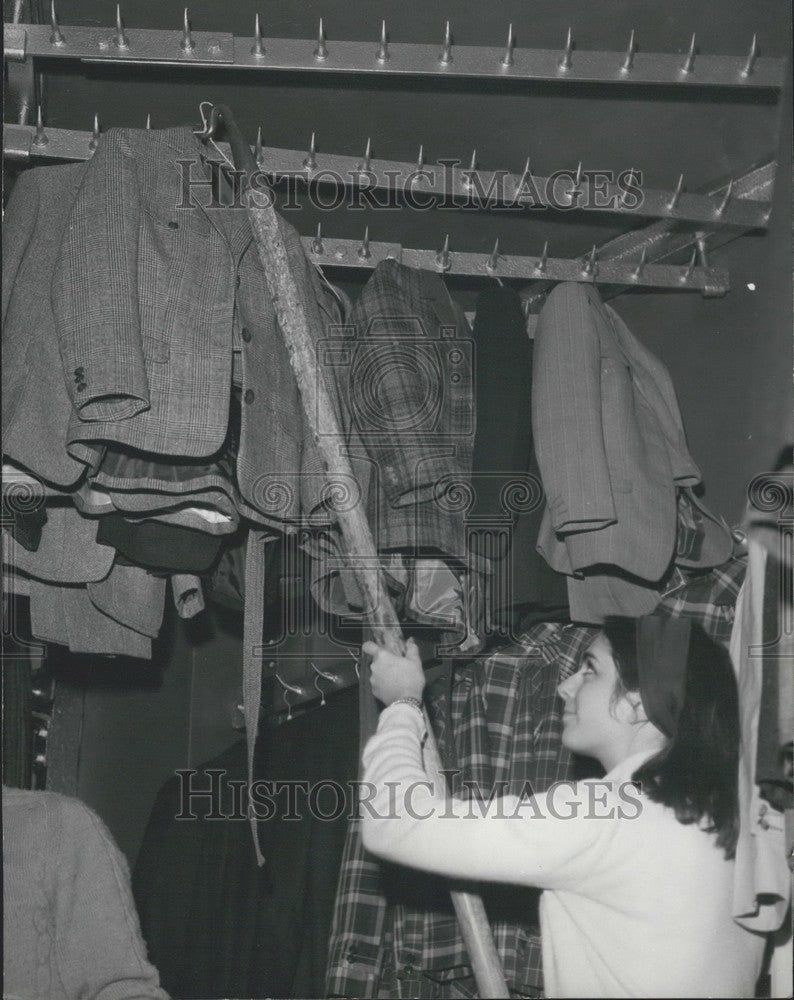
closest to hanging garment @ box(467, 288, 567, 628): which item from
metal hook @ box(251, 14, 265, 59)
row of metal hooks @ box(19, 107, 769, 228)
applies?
row of metal hooks @ box(19, 107, 769, 228)

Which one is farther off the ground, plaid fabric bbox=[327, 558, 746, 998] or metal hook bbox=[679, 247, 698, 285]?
metal hook bbox=[679, 247, 698, 285]

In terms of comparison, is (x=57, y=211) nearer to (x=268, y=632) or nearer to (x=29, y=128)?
(x=29, y=128)

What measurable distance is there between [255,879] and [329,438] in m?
0.89

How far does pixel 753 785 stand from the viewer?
3.62ft

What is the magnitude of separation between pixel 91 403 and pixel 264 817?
917 millimetres

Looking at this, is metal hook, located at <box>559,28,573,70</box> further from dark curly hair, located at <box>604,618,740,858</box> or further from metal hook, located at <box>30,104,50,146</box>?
dark curly hair, located at <box>604,618,740,858</box>

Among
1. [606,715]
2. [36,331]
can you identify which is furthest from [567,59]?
[606,715]

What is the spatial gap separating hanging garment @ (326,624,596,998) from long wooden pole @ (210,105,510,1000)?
28 centimetres

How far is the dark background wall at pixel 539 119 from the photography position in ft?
5.40

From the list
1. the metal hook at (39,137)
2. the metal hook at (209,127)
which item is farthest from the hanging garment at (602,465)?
the metal hook at (39,137)

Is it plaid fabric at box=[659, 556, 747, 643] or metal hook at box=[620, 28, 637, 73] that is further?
metal hook at box=[620, 28, 637, 73]

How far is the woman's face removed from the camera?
1.18 metres

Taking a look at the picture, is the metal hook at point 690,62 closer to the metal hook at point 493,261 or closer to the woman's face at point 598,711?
the metal hook at point 493,261

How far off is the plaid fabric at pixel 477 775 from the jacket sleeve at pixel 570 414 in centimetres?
22
